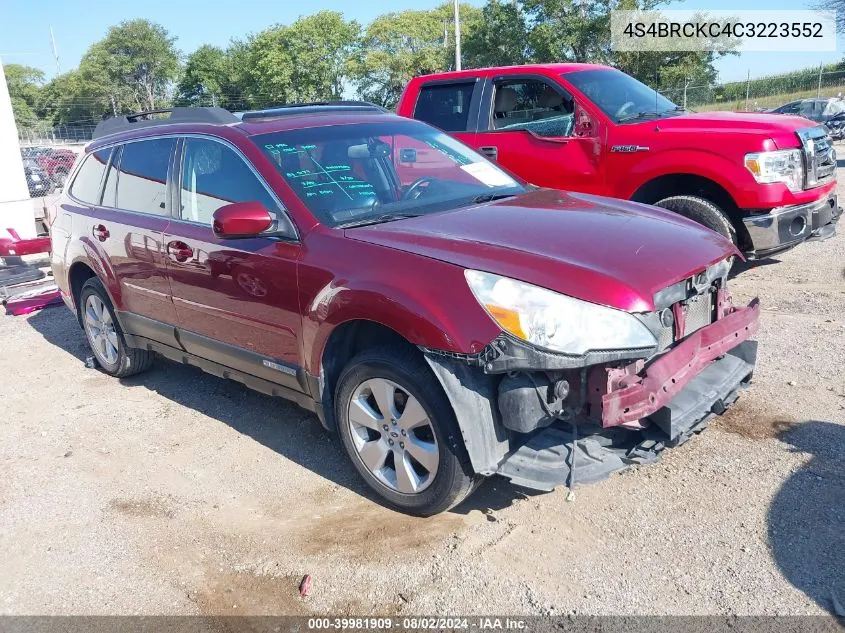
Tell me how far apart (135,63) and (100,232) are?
102471 mm

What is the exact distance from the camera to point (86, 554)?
335cm

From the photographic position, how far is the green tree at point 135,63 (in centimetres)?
9356

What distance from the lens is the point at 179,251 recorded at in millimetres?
4234

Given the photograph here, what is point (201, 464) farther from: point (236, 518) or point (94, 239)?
point (94, 239)

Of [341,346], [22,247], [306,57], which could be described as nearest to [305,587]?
[341,346]

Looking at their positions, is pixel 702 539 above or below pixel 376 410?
below

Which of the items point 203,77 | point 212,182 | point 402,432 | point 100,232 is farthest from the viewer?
point 203,77

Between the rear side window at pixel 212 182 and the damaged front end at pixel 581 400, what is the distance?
4.98 feet

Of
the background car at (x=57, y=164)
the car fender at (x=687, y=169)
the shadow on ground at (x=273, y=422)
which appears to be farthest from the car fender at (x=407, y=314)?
the background car at (x=57, y=164)

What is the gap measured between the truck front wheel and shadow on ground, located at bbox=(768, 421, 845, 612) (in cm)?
258

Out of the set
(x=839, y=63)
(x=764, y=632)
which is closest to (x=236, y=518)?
(x=764, y=632)

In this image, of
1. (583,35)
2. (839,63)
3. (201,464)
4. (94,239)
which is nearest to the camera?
(201,464)

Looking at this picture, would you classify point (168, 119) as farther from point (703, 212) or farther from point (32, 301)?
point (32, 301)

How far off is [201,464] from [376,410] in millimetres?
1375
